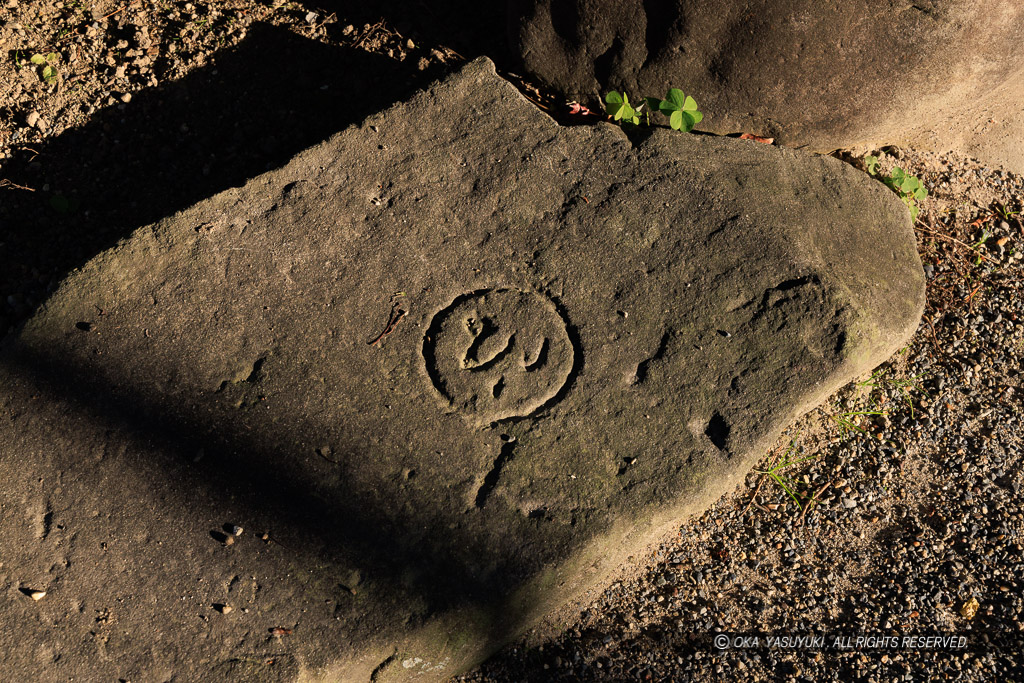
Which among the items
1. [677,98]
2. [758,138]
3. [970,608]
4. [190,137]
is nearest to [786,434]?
[970,608]

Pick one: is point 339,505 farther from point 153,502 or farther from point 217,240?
point 217,240

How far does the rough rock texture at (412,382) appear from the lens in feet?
5.74

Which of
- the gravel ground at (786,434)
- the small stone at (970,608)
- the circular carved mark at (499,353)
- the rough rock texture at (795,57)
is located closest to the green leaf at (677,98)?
the rough rock texture at (795,57)

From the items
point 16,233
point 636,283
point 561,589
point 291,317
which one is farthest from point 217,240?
point 561,589

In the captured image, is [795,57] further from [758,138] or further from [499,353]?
[499,353]

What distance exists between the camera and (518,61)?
8.14 ft

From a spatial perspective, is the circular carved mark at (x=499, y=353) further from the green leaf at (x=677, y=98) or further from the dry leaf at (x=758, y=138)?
the dry leaf at (x=758, y=138)

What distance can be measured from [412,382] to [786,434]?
116 cm

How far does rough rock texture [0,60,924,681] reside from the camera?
175cm

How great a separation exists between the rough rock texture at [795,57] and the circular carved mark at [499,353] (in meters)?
0.84

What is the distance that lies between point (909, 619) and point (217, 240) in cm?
217

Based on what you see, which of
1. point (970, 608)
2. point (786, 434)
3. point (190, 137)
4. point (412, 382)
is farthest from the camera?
point (190, 137)

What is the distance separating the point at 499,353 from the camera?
6.41 ft

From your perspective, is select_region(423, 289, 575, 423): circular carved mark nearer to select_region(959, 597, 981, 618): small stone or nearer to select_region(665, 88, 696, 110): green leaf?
select_region(665, 88, 696, 110): green leaf
